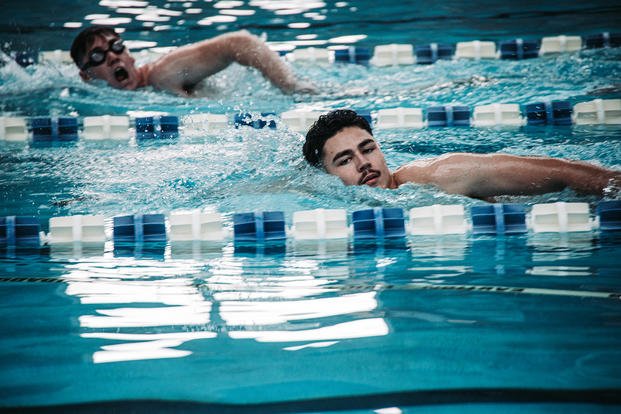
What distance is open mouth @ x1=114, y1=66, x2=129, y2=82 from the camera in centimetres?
537

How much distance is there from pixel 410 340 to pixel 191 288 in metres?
0.78

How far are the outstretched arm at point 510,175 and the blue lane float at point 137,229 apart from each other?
1.11 meters

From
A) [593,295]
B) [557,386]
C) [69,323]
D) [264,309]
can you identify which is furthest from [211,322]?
[593,295]

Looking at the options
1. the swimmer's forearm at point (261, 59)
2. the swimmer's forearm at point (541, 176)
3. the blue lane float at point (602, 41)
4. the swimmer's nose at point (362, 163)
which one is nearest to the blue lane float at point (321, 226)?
the swimmer's forearm at point (541, 176)

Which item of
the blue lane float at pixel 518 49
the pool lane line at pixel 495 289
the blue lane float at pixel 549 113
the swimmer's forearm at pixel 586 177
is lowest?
the pool lane line at pixel 495 289

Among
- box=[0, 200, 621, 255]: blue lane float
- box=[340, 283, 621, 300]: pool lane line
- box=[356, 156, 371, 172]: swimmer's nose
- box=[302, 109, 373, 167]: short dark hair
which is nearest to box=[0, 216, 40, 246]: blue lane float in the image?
box=[0, 200, 621, 255]: blue lane float

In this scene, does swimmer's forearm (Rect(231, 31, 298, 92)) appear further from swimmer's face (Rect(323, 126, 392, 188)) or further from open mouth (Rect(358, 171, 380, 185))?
open mouth (Rect(358, 171, 380, 185))

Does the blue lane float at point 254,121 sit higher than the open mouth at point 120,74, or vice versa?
the open mouth at point 120,74

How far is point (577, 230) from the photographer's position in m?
2.95

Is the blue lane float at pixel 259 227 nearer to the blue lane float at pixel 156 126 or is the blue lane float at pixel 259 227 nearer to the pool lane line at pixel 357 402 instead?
the pool lane line at pixel 357 402

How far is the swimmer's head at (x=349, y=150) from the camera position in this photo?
10.7ft

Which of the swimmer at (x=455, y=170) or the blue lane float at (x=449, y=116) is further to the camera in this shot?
the blue lane float at (x=449, y=116)

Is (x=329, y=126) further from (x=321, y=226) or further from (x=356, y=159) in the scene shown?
(x=321, y=226)

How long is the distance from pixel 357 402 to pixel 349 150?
1.96m
